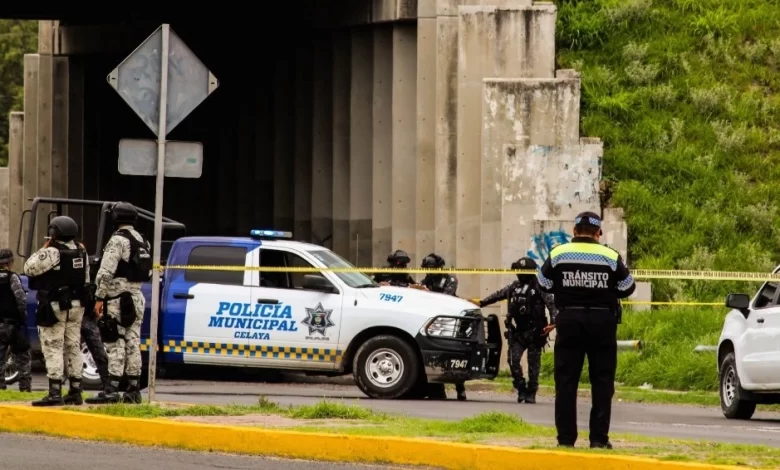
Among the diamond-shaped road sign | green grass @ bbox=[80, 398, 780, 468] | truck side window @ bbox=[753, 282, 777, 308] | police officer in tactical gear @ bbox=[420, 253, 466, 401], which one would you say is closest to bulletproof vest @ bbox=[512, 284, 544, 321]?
truck side window @ bbox=[753, 282, 777, 308]

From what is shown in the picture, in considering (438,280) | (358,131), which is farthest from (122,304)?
(358,131)

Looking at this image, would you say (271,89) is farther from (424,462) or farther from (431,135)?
(424,462)

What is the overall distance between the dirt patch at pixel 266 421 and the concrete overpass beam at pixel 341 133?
65.5ft

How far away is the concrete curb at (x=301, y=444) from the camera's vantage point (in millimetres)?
10406

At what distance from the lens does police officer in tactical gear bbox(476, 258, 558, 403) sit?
62.8ft

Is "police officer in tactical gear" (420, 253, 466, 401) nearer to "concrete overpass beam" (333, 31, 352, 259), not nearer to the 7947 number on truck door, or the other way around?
the 7947 number on truck door

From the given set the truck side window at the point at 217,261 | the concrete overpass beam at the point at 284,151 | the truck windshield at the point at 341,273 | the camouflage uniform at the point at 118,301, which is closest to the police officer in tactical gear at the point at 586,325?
the camouflage uniform at the point at 118,301

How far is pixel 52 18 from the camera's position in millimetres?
39125

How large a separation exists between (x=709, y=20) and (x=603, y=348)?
19833 mm

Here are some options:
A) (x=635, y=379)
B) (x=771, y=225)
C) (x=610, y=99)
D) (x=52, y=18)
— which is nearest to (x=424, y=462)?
(x=635, y=379)

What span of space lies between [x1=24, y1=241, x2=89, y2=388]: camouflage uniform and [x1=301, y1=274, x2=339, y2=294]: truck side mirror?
449 cm

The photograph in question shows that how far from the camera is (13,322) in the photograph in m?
18.6

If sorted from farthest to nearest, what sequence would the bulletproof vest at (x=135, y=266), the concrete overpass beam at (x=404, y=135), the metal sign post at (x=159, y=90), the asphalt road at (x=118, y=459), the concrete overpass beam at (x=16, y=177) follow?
the concrete overpass beam at (x=16, y=177), the concrete overpass beam at (x=404, y=135), the bulletproof vest at (x=135, y=266), the metal sign post at (x=159, y=90), the asphalt road at (x=118, y=459)

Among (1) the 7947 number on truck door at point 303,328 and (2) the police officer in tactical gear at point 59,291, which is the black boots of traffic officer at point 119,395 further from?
(1) the 7947 number on truck door at point 303,328
